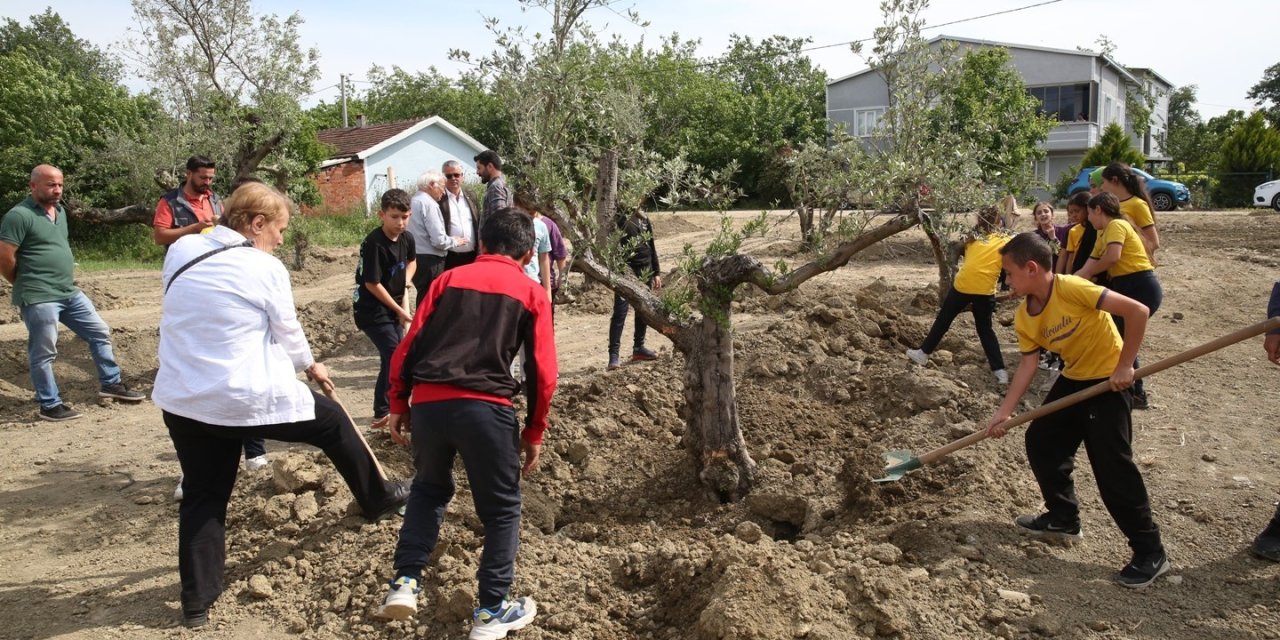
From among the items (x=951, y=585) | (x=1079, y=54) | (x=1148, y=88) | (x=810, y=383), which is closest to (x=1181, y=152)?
(x=1148, y=88)

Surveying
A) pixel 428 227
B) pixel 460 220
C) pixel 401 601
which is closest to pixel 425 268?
pixel 428 227

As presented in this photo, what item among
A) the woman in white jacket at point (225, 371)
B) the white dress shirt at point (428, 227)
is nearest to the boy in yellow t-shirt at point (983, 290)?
the white dress shirt at point (428, 227)

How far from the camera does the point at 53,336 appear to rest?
6941 millimetres

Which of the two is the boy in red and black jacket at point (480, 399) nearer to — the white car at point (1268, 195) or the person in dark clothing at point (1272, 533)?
the person in dark clothing at point (1272, 533)

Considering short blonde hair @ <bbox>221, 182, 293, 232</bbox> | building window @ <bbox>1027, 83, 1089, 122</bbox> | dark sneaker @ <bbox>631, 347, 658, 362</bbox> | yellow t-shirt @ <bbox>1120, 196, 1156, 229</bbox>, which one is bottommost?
dark sneaker @ <bbox>631, 347, 658, 362</bbox>

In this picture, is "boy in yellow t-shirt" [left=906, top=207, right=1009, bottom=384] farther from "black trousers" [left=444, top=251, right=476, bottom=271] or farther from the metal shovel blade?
"black trousers" [left=444, top=251, right=476, bottom=271]

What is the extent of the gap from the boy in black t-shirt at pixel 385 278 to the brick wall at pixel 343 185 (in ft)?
Answer: 76.8

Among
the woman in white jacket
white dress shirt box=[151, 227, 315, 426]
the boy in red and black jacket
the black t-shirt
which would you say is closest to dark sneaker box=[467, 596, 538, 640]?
the boy in red and black jacket

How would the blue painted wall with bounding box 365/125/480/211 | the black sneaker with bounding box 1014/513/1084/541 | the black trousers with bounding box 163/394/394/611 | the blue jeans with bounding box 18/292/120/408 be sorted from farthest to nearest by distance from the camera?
1. the blue painted wall with bounding box 365/125/480/211
2. the blue jeans with bounding box 18/292/120/408
3. the black sneaker with bounding box 1014/513/1084/541
4. the black trousers with bounding box 163/394/394/611

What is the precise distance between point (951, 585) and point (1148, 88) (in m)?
43.7

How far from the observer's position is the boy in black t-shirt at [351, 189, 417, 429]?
18.2 feet

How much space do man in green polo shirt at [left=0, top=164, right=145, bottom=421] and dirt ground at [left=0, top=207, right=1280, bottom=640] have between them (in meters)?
0.54

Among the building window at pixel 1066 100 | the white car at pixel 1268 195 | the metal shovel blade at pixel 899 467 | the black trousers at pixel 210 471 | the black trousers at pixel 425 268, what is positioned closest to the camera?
the black trousers at pixel 210 471

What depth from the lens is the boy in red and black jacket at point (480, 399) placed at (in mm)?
3369
